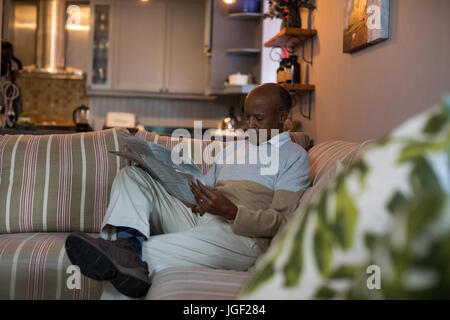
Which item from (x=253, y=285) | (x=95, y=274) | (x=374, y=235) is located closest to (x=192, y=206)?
(x=95, y=274)

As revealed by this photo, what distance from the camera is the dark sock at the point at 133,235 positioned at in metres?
1.56

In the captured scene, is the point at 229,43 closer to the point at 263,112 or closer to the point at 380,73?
the point at 380,73

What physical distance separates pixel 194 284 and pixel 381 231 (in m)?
0.83

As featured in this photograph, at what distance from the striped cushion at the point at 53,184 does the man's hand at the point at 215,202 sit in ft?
2.54

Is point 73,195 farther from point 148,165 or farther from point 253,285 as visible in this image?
point 253,285

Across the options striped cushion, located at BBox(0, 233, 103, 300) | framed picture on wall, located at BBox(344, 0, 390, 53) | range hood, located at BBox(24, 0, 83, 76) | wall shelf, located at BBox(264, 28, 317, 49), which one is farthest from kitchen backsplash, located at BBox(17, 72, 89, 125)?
striped cushion, located at BBox(0, 233, 103, 300)

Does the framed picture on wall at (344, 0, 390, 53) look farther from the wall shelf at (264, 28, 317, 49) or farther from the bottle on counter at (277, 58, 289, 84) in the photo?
the bottle on counter at (277, 58, 289, 84)

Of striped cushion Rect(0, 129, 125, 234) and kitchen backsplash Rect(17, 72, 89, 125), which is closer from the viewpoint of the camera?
striped cushion Rect(0, 129, 125, 234)

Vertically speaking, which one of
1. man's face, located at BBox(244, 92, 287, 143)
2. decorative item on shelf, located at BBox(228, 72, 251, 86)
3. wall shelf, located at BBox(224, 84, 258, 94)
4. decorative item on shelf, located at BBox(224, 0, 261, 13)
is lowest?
man's face, located at BBox(244, 92, 287, 143)

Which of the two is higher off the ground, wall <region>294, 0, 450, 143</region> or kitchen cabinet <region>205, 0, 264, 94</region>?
kitchen cabinet <region>205, 0, 264, 94</region>

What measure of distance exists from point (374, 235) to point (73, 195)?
75.6 inches

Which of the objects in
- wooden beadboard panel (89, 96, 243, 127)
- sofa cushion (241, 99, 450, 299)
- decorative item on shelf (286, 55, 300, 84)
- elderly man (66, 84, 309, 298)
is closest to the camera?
sofa cushion (241, 99, 450, 299)

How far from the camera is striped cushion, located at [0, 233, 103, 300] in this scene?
72.2 inches

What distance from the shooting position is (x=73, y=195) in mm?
2246
